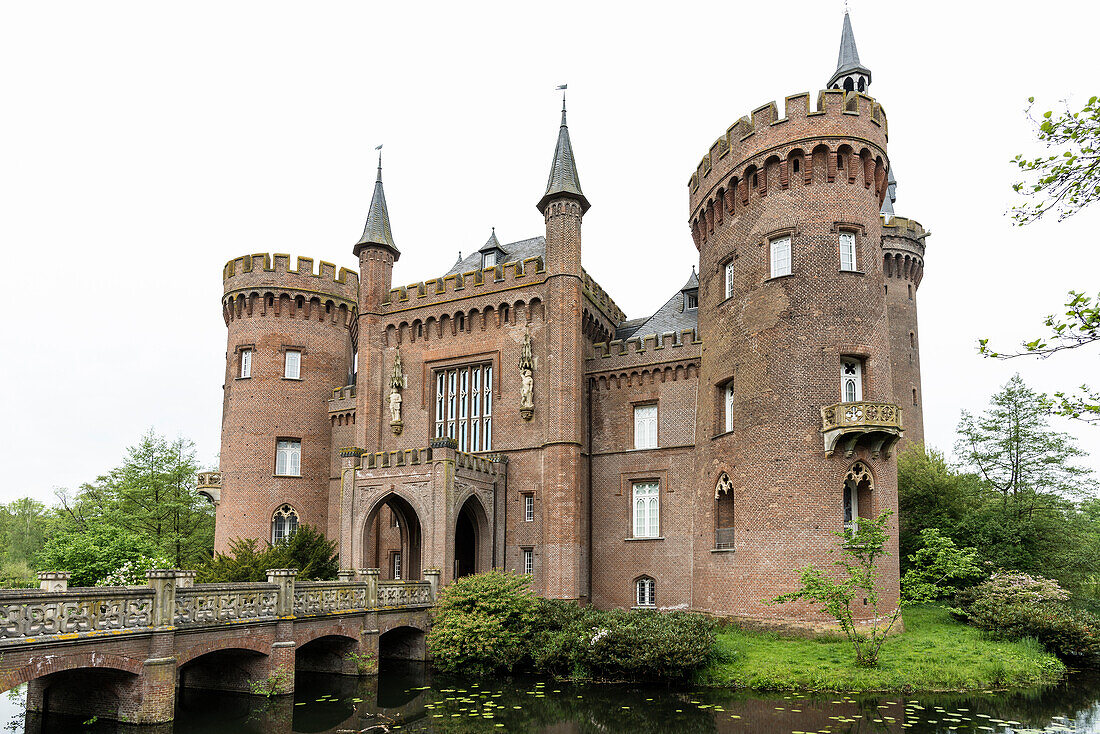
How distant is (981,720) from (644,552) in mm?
13359

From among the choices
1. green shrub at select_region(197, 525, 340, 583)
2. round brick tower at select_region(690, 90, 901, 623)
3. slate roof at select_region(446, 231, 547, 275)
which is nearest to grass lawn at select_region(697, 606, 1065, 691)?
round brick tower at select_region(690, 90, 901, 623)

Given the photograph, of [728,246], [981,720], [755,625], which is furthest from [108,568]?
[981,720]

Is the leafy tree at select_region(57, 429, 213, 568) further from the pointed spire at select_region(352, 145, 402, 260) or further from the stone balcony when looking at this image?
the stone balcony

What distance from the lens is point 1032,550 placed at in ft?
90.9

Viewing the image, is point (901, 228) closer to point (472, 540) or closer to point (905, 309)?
point (905, 309)

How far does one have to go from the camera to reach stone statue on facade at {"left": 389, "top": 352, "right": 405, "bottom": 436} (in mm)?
29984

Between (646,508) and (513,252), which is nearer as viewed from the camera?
(646,508)

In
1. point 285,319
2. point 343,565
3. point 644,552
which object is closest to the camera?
point 343,565

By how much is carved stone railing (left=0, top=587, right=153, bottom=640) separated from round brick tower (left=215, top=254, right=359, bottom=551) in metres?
17.8

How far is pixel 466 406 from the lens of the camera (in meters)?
29.7

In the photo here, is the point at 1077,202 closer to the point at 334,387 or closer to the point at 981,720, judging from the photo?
the point at 981,720

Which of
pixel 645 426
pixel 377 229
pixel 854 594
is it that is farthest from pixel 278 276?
pixel 854 594

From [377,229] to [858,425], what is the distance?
18.9 meters

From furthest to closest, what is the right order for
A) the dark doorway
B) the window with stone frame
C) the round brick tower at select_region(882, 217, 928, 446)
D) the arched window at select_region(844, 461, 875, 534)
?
the round brick tower at select_region(882, 217, 928, 446)
the dark doorway
the window with stone frame
the arched window at select_region(844, 461, 875, 534)
